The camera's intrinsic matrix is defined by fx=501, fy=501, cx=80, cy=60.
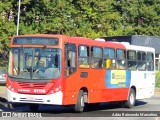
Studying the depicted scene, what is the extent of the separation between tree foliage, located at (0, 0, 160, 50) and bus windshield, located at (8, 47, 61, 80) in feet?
104

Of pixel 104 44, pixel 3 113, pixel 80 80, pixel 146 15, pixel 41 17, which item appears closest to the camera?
pixel 3 113

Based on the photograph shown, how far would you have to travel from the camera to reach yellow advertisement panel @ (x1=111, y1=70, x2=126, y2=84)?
21.9 meters

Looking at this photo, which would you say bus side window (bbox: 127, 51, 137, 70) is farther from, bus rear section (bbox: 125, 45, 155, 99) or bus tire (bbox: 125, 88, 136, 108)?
bus tire (bbox: 125, 88, 136, 108)

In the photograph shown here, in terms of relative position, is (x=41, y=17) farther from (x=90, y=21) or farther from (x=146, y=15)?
(x=146, y=15)

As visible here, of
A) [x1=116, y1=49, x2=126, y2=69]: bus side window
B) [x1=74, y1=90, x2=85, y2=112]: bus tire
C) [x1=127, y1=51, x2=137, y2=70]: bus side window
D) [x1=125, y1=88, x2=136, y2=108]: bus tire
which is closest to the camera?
[x1=74, y1=90, x2=85, y2=112]: bus tire

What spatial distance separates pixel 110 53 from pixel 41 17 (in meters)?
32.3

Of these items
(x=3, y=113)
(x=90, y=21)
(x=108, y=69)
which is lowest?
(x=3, y=113)

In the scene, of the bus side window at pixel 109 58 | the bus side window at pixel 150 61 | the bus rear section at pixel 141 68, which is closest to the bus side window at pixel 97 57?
the bus side window at pixel 109 58

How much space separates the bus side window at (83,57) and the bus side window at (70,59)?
40 cm

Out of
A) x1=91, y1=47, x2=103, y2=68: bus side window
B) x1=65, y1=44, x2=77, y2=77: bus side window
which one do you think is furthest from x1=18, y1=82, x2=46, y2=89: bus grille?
x1=91, y1=47, x2=103, y2=68: bus side window

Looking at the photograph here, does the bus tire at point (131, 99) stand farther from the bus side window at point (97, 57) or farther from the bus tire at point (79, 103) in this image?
the bus tire at point (79, 103)

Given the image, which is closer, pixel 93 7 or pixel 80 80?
pixel 80 80

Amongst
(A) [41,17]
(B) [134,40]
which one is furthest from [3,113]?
(B) [134,40]

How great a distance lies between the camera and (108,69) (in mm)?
21484
